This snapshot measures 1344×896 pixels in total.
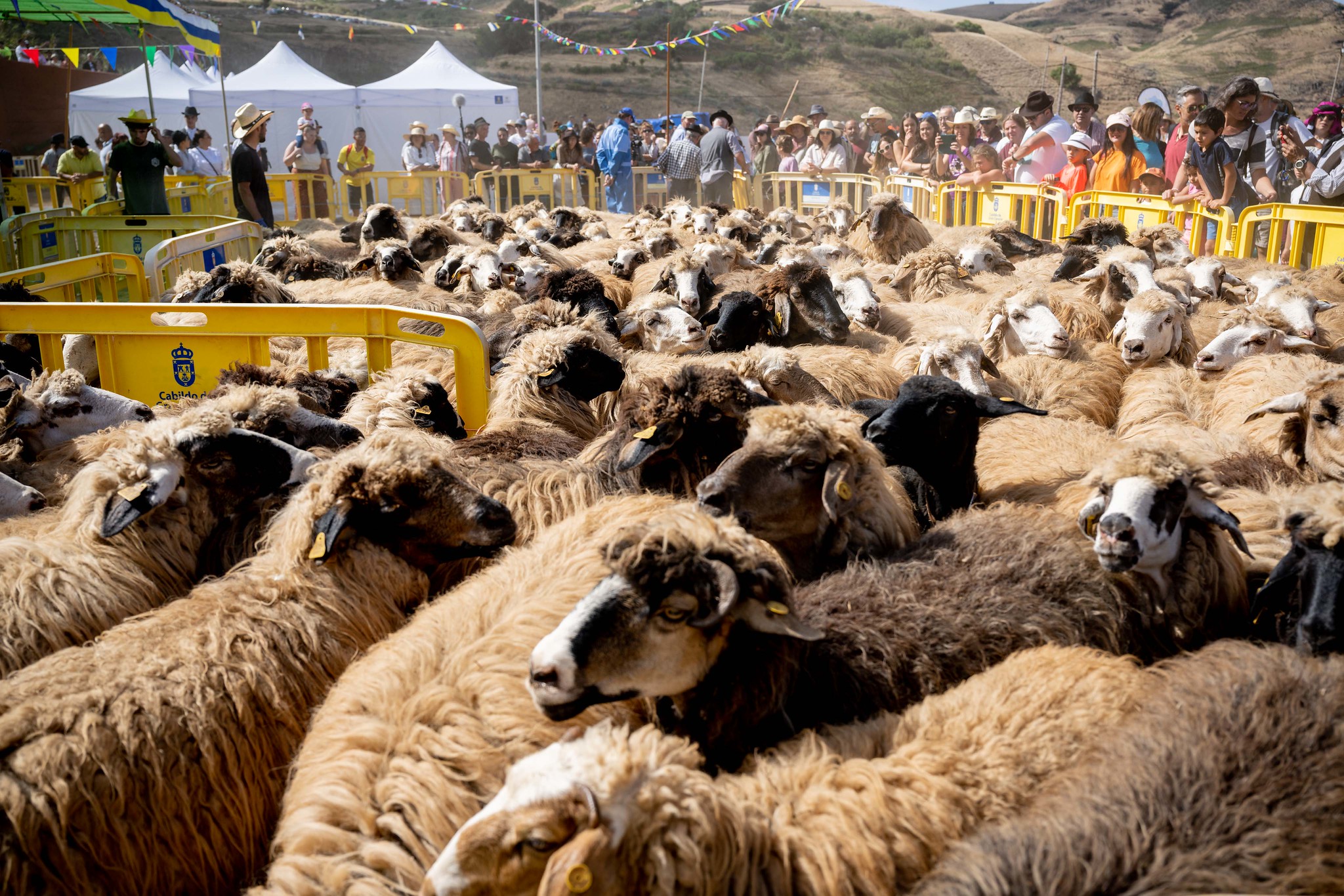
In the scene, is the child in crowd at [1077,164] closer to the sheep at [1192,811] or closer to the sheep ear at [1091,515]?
the sheep ear at [1091,515]

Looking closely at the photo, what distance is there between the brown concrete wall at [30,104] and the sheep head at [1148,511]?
734 inches

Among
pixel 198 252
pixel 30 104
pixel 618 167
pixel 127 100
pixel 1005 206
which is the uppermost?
pixel 127 100

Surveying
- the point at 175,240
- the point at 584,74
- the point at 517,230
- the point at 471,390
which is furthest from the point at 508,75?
the point at 471,390

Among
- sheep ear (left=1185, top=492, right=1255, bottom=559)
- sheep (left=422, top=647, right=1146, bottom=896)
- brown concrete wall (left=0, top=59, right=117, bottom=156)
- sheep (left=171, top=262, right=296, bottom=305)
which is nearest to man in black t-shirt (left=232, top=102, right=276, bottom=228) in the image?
sheep (left=171, top=262, right=296, bottom=305)

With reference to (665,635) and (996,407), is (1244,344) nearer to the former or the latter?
(996,407)

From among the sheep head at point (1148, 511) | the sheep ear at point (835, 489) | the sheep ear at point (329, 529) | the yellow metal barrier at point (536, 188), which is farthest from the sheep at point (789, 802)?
the yellow metal barrier at point (536, 188)

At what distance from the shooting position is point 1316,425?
3986mm

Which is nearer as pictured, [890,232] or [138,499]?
A: [138,499]

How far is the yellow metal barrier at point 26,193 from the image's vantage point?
42.1 ft

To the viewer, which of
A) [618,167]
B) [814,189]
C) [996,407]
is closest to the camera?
[996,407]

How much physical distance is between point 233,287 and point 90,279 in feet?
4.74

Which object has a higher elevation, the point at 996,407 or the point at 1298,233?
the point at 1298,233

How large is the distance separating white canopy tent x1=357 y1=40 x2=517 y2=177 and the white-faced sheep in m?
24.2

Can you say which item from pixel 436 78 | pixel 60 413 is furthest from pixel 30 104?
pixel 60 413
